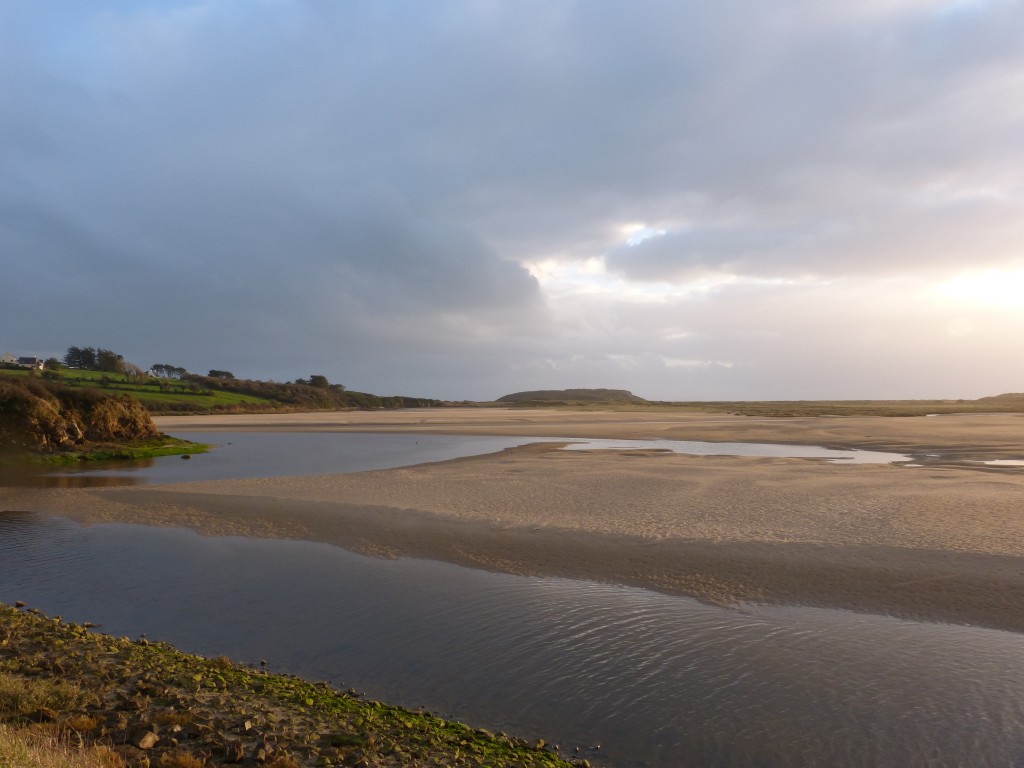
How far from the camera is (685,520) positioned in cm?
1667

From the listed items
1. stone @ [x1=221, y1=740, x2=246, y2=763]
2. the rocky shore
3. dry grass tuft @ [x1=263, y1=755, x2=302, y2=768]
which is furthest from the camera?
the rocky shore

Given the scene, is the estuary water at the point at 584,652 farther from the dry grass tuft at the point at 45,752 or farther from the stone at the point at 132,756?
the dry grass tuft at the point at 45,752

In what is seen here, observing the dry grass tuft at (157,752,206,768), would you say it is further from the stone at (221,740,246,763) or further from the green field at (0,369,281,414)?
the green field at (0,369,281,414)

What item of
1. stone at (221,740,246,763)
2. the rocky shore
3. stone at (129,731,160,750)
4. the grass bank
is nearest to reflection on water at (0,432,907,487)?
the grass bank

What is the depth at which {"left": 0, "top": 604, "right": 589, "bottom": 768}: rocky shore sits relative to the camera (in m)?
5.50

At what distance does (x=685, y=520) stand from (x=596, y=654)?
864 cm

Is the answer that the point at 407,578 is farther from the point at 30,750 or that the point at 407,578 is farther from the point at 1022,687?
the point at 1022,687

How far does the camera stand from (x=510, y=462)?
102 feet

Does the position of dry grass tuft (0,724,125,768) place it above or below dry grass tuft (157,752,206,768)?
above

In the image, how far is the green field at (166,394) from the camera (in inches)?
3183

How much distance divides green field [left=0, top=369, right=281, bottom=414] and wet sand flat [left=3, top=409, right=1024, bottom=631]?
64.2 metres

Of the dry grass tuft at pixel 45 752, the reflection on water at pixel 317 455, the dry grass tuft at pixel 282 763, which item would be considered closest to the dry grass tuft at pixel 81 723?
the dry grass tuft at pixel 45 752

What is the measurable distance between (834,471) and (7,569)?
25.6 m

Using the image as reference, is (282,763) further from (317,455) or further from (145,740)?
(317,455)
